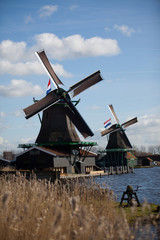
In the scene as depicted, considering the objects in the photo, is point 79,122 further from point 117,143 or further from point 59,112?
point 117,143

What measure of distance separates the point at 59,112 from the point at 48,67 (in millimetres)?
5820

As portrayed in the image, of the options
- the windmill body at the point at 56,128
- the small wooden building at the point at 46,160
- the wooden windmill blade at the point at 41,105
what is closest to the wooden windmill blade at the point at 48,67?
the wooden windmill blade at the point at 41,105

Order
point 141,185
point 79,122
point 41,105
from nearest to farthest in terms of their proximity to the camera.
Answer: point 141,185 < point 41,105 < point 79,122

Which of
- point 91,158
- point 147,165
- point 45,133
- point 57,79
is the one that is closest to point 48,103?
point 57,79

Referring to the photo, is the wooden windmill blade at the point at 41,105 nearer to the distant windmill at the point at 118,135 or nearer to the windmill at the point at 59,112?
the windmill at the point at 59,112

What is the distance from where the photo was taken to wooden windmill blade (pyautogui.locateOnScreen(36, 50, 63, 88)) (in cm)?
3278

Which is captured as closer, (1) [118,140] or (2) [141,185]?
(2) [141,185]

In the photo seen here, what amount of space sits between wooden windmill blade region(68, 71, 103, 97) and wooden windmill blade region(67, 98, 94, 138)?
5.84ft

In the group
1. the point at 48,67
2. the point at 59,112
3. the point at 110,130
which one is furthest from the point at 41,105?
the point at 110,130

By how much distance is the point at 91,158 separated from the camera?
45344 mm

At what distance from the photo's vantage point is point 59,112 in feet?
121

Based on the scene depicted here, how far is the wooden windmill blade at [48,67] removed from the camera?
32781 mm

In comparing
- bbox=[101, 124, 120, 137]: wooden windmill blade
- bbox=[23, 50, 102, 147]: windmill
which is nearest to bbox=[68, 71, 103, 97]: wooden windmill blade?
bbox=[23, 50, 102, 147]: windmill

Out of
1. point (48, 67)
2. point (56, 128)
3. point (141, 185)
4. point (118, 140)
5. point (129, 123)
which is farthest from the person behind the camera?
point (129, 123)
